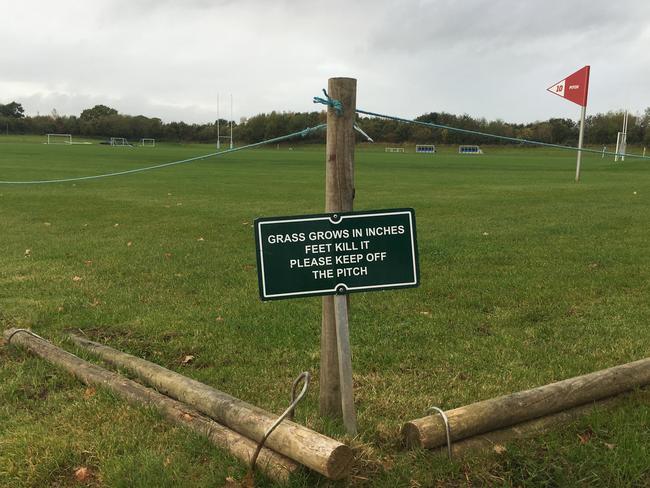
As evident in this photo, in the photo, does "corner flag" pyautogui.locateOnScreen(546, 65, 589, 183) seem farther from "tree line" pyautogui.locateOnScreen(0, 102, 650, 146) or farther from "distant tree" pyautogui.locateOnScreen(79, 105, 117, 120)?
"distant tree" pyautogui.locateOnScreen(79, 105, 117, 120)

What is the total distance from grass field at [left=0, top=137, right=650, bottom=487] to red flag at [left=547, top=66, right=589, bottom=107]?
9434 mm

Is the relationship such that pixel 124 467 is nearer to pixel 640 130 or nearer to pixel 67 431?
pixel 67 431

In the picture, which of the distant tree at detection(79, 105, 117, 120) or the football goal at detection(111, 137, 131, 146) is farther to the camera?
the distant tree at detection(79, 105, 117, 120)

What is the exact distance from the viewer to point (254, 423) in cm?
309

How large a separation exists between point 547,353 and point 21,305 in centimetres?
499

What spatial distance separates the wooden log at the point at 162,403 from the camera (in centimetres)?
294

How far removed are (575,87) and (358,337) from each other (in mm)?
17900

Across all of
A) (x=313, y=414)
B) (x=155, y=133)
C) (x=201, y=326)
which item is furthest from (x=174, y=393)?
(x=155, y=133)

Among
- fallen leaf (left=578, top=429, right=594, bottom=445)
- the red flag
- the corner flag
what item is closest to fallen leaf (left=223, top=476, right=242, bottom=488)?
fallen leaf (left=578, top=429, right=594, bottom=445)

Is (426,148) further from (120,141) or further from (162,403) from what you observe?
(162,403)

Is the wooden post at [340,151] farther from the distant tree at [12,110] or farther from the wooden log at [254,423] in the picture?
the distant tree at [12,110]

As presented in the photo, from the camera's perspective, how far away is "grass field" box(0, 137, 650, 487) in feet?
10.1

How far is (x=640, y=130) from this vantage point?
3529 inches

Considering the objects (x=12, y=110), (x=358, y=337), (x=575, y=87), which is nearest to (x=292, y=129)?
(x=575, y=87)
